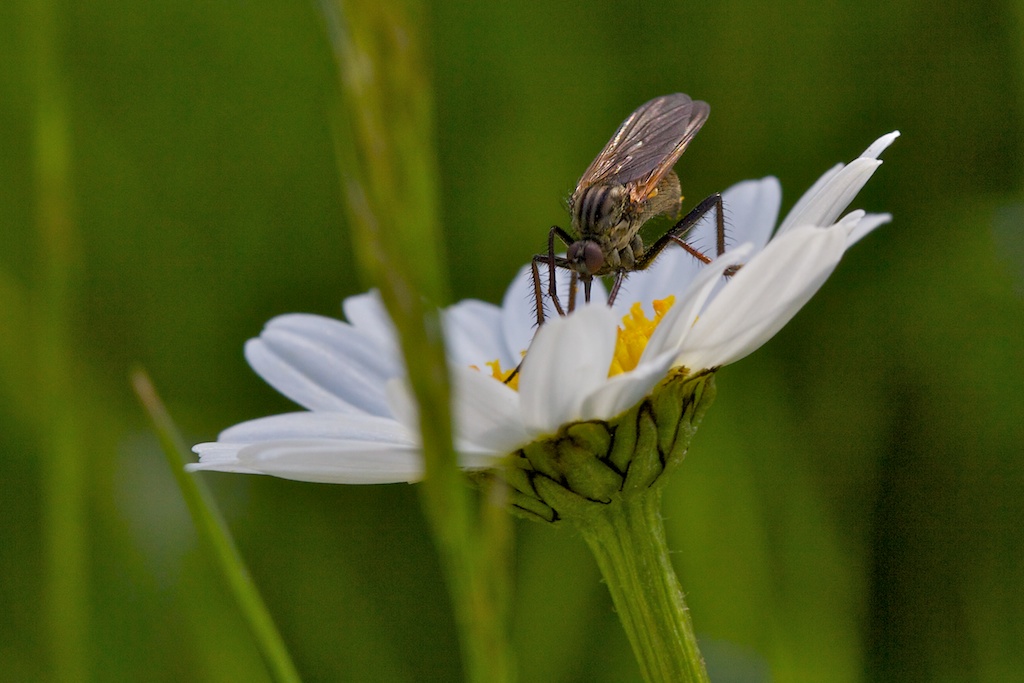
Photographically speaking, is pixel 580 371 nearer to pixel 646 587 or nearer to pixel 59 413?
pixel 646 587

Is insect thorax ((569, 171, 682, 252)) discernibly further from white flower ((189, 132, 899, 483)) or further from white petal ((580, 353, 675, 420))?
white petal ((580, 353, 675, 420))

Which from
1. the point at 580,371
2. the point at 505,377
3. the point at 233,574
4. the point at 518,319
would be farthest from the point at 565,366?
the point at 518,319

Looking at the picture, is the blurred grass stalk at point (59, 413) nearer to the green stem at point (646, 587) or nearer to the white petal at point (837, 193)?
the green stem at point (646, 587)

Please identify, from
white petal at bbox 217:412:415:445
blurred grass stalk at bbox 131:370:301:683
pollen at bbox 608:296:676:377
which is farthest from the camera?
pollen at bbox 608:296:676:377

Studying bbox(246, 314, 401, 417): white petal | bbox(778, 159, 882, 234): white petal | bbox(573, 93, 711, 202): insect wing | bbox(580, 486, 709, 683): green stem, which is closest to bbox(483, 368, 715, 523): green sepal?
bbox(580, 486, 709, 683): green stem

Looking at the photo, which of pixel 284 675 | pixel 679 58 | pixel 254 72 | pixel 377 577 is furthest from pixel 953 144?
pixel 284 675
